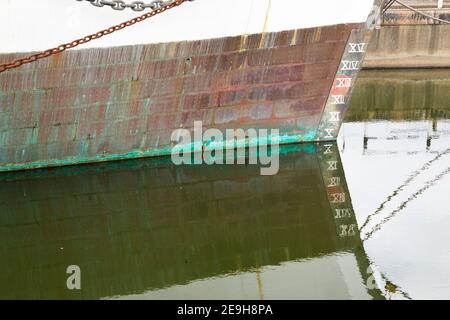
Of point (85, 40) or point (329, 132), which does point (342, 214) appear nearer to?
point (329, 132)

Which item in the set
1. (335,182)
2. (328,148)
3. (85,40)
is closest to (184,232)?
(85,40)

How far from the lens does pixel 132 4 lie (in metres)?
6.84

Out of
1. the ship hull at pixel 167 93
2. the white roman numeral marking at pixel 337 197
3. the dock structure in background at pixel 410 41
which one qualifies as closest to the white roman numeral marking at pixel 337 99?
the ship hull at pixel 167 93

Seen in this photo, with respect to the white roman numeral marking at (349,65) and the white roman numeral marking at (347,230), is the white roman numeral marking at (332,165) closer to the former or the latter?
the white roman numeral marking at (349,65)

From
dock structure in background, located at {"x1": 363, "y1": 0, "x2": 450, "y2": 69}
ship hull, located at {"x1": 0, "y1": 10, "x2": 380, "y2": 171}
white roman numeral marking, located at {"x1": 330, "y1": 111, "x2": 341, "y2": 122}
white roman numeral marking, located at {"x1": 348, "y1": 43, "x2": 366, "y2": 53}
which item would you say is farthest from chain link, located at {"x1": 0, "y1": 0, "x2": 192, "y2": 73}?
dock structure in background, located at {"x1": 363, "y1": 0, "x2": 450, "y2": 69}

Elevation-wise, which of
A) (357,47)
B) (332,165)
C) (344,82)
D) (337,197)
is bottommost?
(337,197)

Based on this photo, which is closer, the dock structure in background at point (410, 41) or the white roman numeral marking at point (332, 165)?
the white roman numeral marking at point (332, 165)

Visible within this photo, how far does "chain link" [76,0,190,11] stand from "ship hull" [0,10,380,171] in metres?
0.40

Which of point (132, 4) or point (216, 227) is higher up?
point (132, 4)

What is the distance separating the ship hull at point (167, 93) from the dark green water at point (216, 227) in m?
0.28

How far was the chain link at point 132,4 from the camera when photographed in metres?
6.72

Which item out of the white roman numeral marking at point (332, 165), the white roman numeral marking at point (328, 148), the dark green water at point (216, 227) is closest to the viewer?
the dark green water at point (216, 227)

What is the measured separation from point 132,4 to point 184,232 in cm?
233

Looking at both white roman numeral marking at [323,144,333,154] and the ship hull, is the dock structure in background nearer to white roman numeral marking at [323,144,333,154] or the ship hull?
white roman numeral marking at [323,144,333,154]
